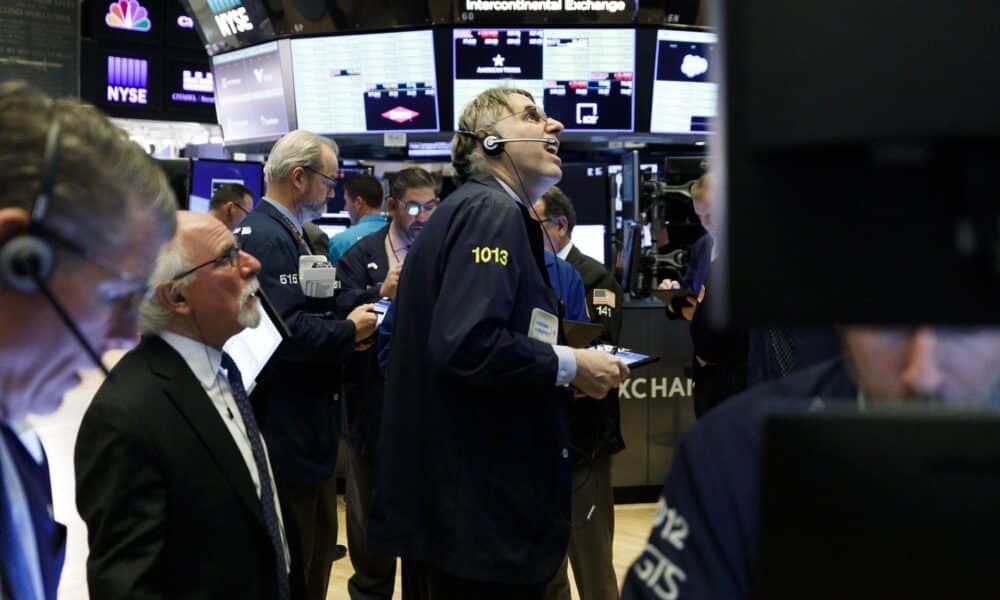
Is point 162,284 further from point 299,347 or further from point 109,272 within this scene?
point 299,347

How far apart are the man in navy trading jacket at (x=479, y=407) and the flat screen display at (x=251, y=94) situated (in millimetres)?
4717

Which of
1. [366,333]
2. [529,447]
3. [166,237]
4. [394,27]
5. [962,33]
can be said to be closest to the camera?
[962,33]

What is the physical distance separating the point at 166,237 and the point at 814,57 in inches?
36.8

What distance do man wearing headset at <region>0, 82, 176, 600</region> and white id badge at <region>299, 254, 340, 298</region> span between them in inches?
93.4

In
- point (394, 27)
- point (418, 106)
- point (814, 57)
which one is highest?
point (394, 27)

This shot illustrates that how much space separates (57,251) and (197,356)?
3.94ft

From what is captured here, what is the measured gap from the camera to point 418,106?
270 inches

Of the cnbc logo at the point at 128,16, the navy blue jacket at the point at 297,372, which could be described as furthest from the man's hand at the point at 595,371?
the cnbc logo at the point at 128,16

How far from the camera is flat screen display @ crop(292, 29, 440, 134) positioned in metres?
6.76

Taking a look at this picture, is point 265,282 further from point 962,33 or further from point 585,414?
point 962,33

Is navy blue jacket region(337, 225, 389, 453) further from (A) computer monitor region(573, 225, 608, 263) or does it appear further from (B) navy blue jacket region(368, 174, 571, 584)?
(A) computer monitor region(573, 225, 608, 263)

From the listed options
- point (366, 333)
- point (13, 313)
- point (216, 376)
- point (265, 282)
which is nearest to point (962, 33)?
point (13, 313)

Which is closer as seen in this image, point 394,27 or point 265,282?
point 265,282

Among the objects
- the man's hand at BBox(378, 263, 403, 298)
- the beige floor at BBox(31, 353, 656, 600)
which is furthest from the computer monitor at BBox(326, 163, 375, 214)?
the man's hand at BBox(378, 263, 403, 298)
